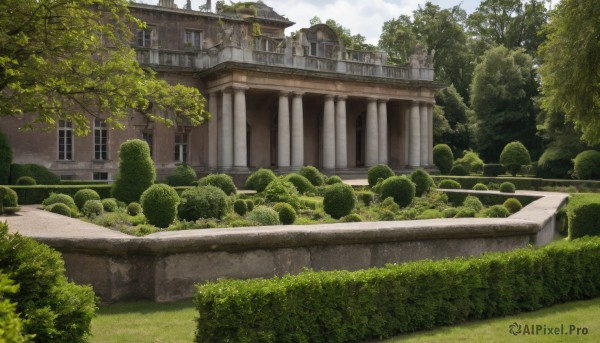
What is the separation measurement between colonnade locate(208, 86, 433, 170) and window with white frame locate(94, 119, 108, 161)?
5.75 m

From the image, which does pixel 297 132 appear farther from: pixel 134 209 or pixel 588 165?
pixel 134 209

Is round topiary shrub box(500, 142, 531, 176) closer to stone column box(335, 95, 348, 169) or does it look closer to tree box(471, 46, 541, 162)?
tree box(471, 46, 541, 162)

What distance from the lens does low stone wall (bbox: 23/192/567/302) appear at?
7.75 m

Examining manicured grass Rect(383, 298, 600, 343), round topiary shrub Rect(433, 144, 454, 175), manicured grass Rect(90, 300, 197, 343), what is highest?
round topiary shrub Rect(433, 144, 454, 175)

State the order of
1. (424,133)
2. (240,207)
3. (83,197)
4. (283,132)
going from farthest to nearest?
(424,133), (283,132), (83,197), (240,207)

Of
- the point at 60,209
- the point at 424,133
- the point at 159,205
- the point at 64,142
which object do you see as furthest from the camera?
the point at 424,133

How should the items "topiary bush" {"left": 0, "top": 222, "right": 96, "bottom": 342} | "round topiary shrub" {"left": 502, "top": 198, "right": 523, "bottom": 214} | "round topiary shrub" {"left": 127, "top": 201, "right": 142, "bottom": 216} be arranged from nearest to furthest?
"topiary bush" {"left": 0, "top": 222, "right": 96, "bottom": 342} < "round topiary shrub" {"left": 127, "top": 201, "right": 142, "bottom": 216} < "round topiary shrub" {"left": 502, "top": 198, "right": 523, "bottom": 214}

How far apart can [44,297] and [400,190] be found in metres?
17.2

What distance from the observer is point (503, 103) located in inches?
1918

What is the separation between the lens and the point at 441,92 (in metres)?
54.0

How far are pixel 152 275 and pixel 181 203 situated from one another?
25.1 ft

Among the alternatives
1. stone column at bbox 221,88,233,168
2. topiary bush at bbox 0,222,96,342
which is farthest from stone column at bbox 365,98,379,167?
topiary bush at bbox 0,222,96,342

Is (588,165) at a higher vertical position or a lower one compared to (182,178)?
higher

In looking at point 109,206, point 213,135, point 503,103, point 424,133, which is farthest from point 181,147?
point 503,103
